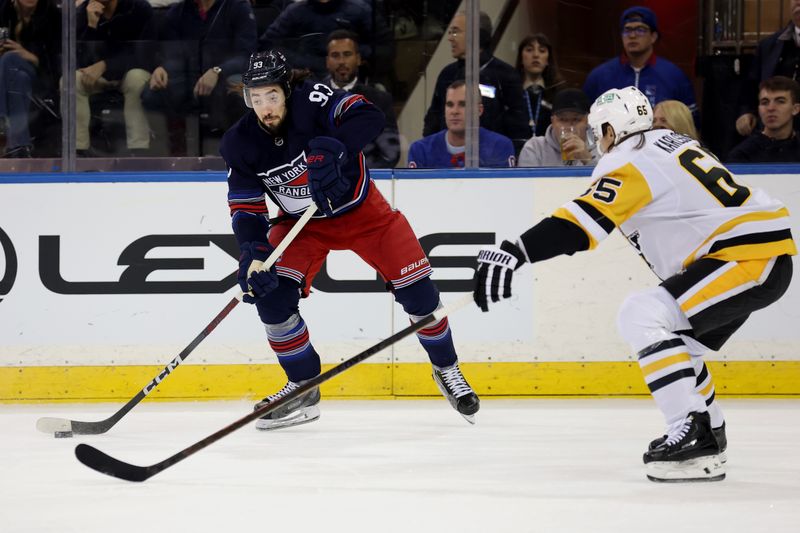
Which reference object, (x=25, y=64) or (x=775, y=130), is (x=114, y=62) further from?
(x=775, y=130)

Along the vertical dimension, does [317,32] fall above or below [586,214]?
above

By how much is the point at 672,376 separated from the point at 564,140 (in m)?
1.94

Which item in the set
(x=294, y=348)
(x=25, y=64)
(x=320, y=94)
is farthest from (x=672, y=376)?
(x=25, y=64)

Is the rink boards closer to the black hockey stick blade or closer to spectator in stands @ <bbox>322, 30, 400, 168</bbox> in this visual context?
spectator in stands @ <bbox>322, 30, 400, 168</bbox>

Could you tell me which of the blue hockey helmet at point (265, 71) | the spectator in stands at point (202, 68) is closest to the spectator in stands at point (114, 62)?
the spectator in stands at point (202, 68)

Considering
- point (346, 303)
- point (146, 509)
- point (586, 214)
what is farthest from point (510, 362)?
point (146, 509)

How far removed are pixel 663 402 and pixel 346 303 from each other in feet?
6.16

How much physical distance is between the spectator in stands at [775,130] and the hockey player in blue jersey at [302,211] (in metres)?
1.54

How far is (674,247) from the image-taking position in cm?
309

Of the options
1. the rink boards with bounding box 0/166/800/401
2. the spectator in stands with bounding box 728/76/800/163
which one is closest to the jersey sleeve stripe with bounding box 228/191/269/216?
the rink boards with bounding box 0/166/800/401

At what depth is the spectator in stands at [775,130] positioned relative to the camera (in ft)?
15.1

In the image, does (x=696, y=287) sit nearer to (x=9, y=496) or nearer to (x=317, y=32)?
(x=9, y=496)

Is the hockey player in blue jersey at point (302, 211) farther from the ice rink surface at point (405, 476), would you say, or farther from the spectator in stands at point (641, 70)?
the spectator in stands at point (641, 70)

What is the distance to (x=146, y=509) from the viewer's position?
2750 millimetres
